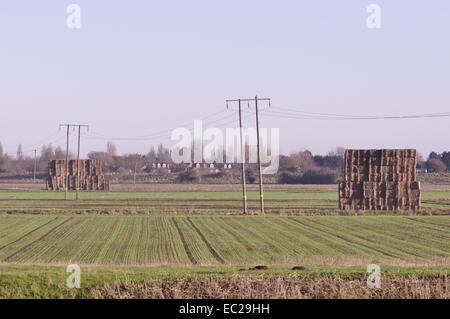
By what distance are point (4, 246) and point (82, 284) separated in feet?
64.6

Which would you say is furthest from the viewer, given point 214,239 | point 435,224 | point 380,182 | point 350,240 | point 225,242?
point 380,182

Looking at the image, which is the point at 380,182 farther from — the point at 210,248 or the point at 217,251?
the point at 217,251

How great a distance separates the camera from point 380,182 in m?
68.2

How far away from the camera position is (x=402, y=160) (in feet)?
224

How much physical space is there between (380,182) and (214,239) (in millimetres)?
29634

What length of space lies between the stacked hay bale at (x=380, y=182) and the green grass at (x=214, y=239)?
7.74 m

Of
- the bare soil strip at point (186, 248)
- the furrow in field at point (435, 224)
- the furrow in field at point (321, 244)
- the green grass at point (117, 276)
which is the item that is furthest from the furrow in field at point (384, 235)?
the green grass at point (117, 276)

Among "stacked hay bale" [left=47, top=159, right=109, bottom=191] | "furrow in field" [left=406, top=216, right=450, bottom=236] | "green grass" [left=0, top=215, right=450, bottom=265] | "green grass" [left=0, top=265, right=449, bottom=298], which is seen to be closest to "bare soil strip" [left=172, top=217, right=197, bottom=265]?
"green grass" [left=0, top=215, right=450, bottom=265]

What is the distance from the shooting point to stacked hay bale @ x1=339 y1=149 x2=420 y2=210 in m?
68.1

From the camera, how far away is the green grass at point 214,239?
34312 millimetres

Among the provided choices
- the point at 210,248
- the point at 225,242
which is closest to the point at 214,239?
the point at 225,242

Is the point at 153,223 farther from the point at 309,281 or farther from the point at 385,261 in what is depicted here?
the point at 309,281

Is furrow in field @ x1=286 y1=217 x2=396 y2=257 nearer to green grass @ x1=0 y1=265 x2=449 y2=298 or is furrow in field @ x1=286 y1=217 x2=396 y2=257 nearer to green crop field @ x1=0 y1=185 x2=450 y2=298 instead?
green crop field @ x1=0 y1=185 x2=450 y2=298
